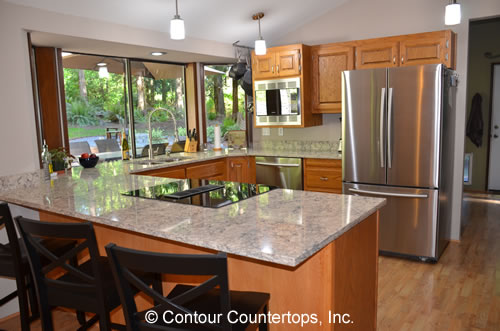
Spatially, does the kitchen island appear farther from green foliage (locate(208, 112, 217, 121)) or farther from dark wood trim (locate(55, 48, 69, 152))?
green foliage (locate(208, 112, 217, 121))

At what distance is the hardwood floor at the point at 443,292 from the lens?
2.67 m

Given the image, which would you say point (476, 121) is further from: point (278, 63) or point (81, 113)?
point (81, 113)

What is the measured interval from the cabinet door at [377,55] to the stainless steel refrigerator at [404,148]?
1.55 ft

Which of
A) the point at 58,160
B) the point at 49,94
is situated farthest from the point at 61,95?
the point at 58,160

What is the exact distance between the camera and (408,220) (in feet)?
12.2

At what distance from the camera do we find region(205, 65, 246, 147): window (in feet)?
17.5

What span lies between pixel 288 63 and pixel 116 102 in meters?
1.98

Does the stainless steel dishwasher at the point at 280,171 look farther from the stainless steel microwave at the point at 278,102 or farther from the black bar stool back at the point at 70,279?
the black bar stool back at the point at 70,279

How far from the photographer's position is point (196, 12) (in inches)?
150

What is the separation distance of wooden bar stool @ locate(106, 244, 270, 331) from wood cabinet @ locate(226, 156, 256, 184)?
10.4ft

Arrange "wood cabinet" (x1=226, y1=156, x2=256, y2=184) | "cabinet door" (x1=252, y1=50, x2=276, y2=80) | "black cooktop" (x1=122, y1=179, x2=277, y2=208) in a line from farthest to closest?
"wood cabinet" (x1=226, y1=156, x2=256, y2=184)
"cabinet door" (x1=252, y1=50, x2=276, y2=80)
"black cooktop" (x1=122, y1=179, x2=277, y2=208)

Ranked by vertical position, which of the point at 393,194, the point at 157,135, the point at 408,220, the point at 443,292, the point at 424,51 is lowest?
the point at 443,292

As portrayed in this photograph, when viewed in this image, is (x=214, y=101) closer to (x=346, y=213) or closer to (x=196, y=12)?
(x=196, y=12)

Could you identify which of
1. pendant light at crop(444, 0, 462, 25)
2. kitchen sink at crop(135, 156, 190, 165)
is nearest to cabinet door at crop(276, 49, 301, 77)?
kitchen sink at crop(135, 156, 190, 165)
